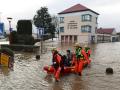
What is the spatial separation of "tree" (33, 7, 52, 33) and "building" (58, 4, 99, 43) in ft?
23.3

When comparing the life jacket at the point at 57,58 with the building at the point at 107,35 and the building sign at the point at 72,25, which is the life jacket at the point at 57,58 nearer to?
the building sign at the point at 72,25

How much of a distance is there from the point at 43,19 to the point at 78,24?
1523 cm

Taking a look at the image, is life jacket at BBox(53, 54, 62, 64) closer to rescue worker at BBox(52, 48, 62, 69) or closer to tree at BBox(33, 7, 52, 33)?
rescue worker at BBox(52, 48, 62, 69)

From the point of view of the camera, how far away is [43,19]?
264 ft

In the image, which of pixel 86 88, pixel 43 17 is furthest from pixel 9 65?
pixel 43 17

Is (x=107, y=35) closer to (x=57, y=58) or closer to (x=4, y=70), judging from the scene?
(x=4, y=70)

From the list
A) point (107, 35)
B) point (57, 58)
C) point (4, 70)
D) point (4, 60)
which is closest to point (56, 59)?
point (57, 58)

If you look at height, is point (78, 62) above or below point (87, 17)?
below

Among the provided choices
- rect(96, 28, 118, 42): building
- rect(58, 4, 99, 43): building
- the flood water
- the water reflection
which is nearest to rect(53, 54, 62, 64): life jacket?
the flood water

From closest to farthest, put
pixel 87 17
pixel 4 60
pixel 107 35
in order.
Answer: pixel 4 60 → pixel 87 17 → pixel 107 35

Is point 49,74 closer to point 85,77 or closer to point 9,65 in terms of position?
point 85,77

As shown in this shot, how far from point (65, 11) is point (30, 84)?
199 ft

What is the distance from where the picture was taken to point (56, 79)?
1373 cm

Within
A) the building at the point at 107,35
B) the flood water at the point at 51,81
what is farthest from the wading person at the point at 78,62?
the building at the point at 107,35
